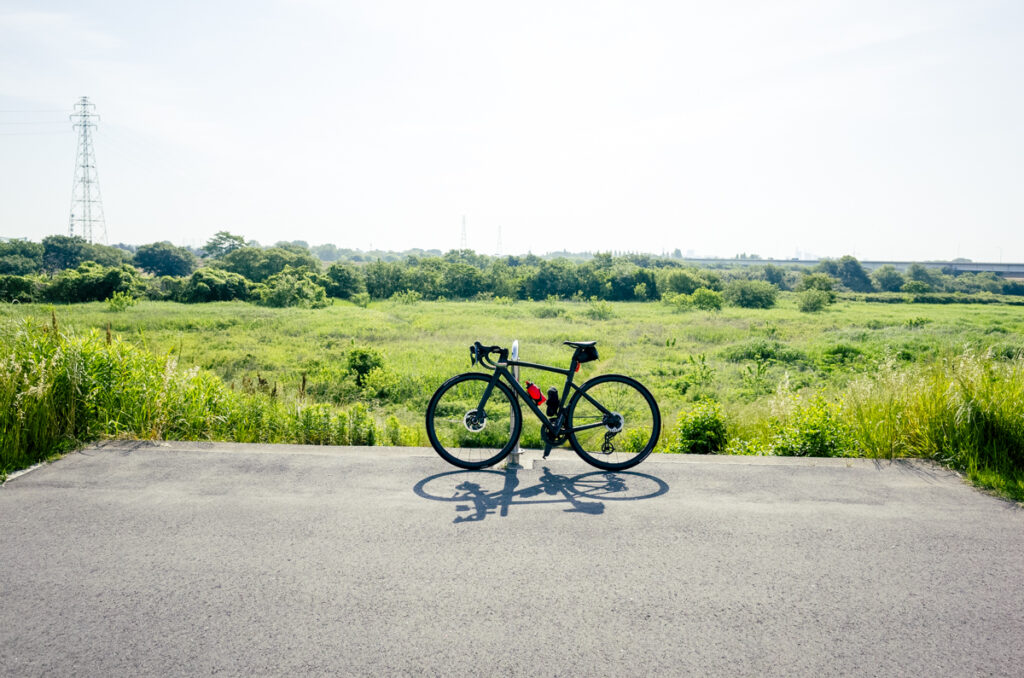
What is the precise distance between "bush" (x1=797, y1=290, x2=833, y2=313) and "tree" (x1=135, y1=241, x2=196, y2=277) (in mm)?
56666

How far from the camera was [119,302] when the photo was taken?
3706 centimetres

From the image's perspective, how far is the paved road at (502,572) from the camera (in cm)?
224

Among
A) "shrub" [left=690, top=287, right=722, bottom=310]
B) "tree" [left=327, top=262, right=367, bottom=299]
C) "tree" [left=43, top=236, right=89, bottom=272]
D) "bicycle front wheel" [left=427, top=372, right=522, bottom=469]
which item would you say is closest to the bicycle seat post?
"bicycle front wheel" [left=427, top=372, right=522, bottom=469]

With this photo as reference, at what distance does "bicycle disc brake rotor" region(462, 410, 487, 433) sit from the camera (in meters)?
4.38

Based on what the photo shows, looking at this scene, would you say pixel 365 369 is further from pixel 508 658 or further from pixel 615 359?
pixel 508 658

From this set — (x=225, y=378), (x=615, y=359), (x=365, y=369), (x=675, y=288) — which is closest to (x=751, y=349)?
(x=615, y=359)

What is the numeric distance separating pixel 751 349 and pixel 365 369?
54.6 ft

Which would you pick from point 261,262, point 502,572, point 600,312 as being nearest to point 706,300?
point 600,312

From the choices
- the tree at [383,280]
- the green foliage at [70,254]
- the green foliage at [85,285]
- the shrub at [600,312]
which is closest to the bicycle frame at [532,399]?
the shrub at [600,312]

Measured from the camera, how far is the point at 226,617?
2.46m

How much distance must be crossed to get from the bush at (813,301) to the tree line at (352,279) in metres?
0.13

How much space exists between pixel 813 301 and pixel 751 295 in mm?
6774

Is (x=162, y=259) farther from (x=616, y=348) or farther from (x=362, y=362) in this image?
(x=616, y=348)

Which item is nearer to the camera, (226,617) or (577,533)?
(226,617)
